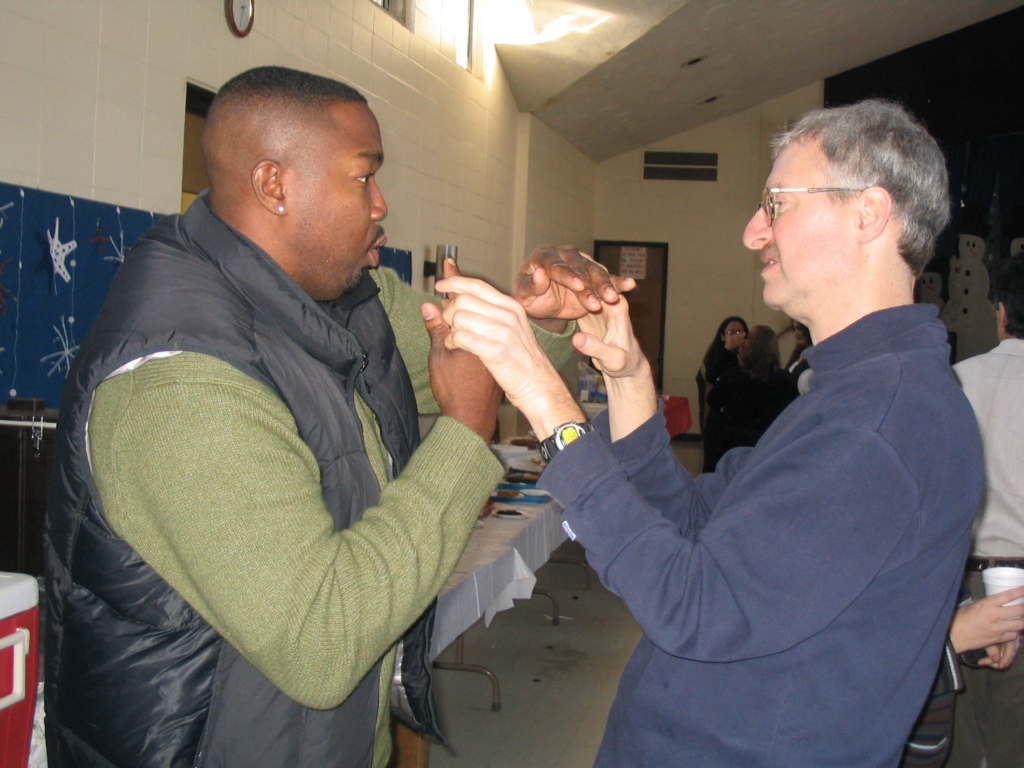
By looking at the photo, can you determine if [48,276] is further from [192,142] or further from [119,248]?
[192,142]

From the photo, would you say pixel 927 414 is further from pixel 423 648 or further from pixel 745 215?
pixel 745 215

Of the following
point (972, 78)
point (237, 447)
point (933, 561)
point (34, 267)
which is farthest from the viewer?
point (972, 78)

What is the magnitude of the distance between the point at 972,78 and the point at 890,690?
9061mm

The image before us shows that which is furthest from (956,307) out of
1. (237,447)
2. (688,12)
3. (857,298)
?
(237,447)

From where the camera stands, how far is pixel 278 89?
1.10 meters

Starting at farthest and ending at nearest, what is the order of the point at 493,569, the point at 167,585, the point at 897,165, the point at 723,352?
the point at 723,352, the point at 493,569, the point at 897,165, the point at 167,585

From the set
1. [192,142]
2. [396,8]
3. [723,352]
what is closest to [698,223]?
[723,352]

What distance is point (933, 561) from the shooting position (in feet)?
3.14

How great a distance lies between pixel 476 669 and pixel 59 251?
2.36 m

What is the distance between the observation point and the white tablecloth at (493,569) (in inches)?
92.4

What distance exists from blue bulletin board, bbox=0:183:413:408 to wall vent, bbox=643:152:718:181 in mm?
8808

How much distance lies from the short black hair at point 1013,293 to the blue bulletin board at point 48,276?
8.86 ft

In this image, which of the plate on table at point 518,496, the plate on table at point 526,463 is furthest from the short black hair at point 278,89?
the plate on table at point 526,463

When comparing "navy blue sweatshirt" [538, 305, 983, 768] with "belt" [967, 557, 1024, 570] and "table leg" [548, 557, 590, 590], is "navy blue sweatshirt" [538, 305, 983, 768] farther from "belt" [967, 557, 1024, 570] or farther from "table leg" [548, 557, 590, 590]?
"table leg" [548, 557, 590, 590]
